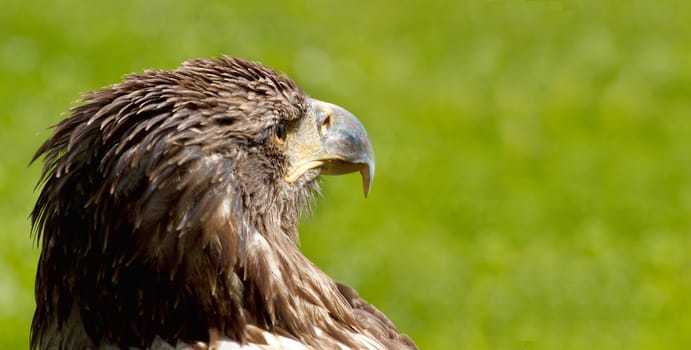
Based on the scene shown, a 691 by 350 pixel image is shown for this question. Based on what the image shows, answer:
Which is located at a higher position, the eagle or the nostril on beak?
the nostril on beak

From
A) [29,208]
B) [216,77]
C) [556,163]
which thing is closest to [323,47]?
[556,163]

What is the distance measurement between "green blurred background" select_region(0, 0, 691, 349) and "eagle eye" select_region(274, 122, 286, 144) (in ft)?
11.4

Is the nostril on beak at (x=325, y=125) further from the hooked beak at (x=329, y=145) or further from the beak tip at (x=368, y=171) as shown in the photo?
the beak tip at (x=368, y=171)

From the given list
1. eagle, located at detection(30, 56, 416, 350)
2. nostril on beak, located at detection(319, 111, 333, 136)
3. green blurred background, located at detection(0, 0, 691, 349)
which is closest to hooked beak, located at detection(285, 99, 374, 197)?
nostril on beak, located at detection(319, 111, 333, 136)

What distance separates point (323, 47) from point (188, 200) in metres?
7.71

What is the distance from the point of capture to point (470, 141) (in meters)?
10.6

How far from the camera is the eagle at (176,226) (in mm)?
3984

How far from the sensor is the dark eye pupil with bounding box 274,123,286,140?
4334mm

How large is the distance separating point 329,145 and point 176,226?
2.48 feet

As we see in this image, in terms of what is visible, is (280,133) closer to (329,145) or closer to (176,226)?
(329,145)

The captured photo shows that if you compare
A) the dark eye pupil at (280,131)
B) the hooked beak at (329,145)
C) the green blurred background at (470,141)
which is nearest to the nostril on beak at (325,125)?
the hooked beak at (329,145)

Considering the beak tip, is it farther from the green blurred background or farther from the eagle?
the green blurred background

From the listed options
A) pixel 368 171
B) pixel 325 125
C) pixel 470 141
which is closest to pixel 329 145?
pixel 325 125

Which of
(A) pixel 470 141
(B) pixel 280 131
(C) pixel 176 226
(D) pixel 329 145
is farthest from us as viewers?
(A) pixel 470 141
